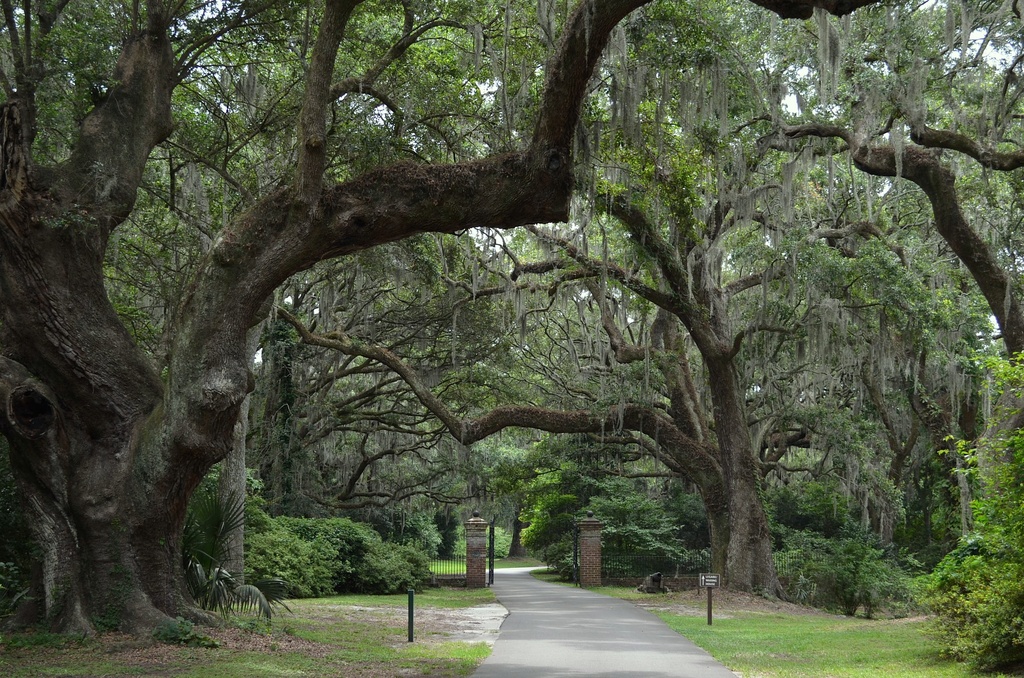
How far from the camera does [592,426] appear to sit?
911 inches

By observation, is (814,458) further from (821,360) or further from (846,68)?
(846,68)

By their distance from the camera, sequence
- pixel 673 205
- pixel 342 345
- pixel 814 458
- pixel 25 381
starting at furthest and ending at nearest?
pixel 814 458, pixel 342 345, pixel 673 205, pixel 25 381

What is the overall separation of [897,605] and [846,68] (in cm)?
1230

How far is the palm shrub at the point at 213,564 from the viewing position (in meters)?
12.2

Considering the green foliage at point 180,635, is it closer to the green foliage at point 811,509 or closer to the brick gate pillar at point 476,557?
the brick gate pillar at point 476,557

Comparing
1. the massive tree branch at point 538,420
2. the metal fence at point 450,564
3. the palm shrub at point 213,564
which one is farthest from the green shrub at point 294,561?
the metal fence at point 450,564

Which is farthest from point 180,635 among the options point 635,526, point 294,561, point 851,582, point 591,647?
point 635,526

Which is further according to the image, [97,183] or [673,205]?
[673,205]

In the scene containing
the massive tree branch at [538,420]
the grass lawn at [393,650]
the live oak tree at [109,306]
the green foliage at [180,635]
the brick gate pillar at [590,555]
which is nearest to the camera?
the grass lawn at [393,650]

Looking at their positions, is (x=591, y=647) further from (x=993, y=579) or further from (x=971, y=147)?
(x=971, y=147)

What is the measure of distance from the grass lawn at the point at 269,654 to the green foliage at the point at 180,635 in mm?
114

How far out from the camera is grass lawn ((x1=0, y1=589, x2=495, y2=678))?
29.6ft

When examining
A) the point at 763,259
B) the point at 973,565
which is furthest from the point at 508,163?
the point at 763,259

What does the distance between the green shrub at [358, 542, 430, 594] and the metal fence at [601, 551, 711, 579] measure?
247 inches
